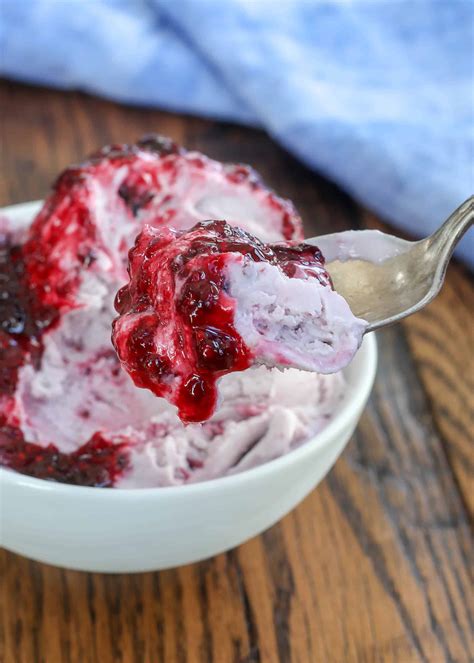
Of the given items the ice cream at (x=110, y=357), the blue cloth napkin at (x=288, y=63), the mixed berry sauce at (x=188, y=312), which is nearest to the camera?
the mixed berry sauce at (x=188, y=312)

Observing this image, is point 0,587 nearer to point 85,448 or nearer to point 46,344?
point 85,448

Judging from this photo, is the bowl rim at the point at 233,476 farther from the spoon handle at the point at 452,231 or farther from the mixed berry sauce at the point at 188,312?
the spoon handle at the point at 452,231

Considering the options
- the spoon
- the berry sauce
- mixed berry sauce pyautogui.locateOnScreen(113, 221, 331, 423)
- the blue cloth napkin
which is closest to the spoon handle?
the spoon

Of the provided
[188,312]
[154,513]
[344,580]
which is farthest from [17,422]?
[344,580]

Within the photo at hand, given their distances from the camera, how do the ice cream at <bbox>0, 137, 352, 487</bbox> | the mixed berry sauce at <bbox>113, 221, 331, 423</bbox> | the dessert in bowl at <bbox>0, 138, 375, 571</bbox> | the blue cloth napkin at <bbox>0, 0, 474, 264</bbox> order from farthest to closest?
the blue cloth napkin at <bbox>0, 0, 474, 264</bbox> < the ice cream at <bbox>0, 137, 352, 487</bbox> < the dessert in bowl at <bbox>0, 138, 375, 571</bbox> < the mixed berry sauce at <bbox>113, 221, 331, 423</bbox>

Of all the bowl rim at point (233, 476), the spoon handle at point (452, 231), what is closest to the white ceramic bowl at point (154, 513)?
the bowl rim at point (233, 476)

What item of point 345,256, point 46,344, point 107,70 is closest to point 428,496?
point 345,256

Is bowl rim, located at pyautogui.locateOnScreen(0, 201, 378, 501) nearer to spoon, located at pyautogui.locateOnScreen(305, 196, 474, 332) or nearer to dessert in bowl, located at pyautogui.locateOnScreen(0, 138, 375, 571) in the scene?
dessert in bowl, located at pyautogui.locateOnScreen(0, 138, 375, 571)
